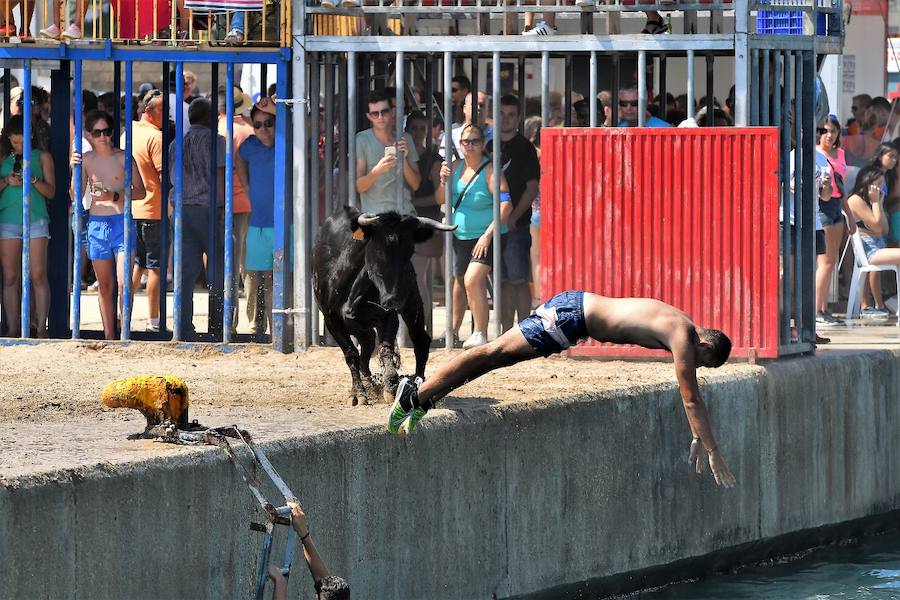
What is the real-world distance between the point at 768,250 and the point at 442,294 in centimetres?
630

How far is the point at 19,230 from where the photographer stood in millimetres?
14633

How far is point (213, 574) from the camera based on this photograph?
8266 mm

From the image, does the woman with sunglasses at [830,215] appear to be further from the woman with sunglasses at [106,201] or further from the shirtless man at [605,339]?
the shirtless man at [605,339]

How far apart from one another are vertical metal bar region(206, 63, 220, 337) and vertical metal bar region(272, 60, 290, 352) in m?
0.43

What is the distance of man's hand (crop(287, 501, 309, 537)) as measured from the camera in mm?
8031

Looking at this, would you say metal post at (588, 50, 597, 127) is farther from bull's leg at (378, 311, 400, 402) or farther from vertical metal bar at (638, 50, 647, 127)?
bull's leg at (378, 311, 400, 402)

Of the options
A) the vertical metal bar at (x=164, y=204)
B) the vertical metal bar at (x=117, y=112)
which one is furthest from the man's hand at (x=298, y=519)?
the vertical metal bar at (x=117, y=112)

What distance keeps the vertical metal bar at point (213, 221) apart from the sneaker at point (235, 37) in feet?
0.97

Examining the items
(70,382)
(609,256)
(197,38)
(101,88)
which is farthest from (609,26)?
(101,88)

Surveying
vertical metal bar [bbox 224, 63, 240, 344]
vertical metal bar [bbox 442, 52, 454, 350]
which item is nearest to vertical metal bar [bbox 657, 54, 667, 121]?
vertical metal bar [bbox 442, 52, 454, 350]

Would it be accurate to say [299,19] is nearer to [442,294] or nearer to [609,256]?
[609,256]

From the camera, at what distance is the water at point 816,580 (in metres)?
11.5

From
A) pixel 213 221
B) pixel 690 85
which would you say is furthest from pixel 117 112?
pixel 690 85

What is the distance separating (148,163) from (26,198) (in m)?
0.99
